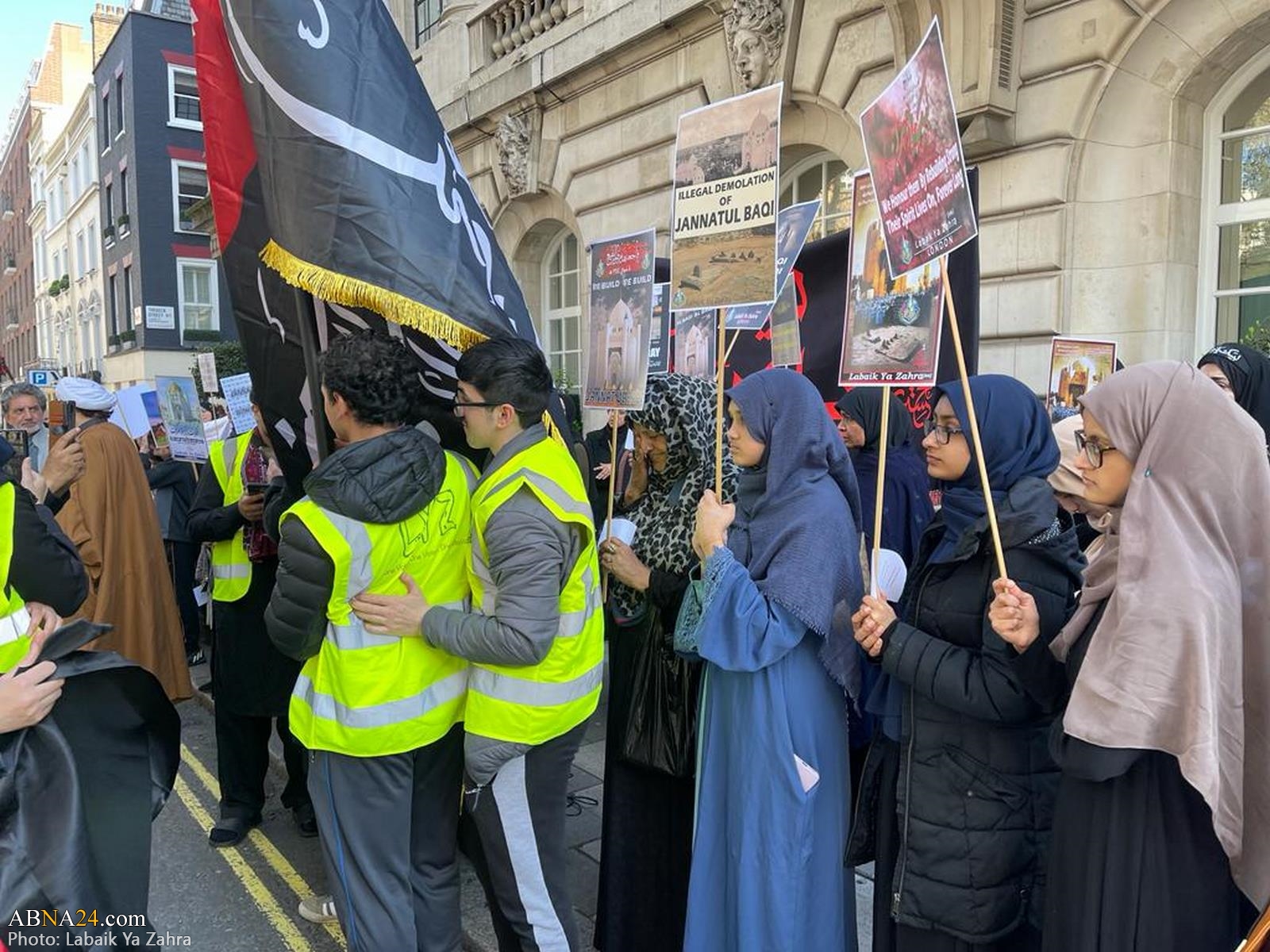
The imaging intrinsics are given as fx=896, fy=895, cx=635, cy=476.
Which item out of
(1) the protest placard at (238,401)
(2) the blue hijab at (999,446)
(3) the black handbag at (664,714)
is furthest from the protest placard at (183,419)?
(2) the blue hijab at (999,446)

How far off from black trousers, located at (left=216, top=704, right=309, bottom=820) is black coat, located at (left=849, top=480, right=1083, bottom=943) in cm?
276

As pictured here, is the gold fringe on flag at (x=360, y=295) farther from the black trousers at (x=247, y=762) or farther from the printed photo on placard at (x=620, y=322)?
the black trousers at (x=247, y=762)

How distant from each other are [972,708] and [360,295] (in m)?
1.87

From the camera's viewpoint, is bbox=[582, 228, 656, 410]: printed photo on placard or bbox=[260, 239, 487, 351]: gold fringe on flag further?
bbox=[582, 228, 656, 410]: printed photo on placard

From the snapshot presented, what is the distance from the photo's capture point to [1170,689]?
164cm

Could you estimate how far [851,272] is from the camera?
8.15 ft

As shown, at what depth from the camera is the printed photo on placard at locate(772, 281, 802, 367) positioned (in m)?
4.65

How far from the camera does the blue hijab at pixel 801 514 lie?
2350 millimetres

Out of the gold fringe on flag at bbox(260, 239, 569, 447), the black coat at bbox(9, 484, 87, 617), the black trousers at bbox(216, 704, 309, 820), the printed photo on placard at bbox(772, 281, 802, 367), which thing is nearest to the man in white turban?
the black trousers at bbox(216, 704, 309, 820)

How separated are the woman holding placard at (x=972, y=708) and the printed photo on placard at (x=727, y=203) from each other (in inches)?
31.1

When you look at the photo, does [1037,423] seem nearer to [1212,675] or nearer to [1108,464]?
[1108,464]

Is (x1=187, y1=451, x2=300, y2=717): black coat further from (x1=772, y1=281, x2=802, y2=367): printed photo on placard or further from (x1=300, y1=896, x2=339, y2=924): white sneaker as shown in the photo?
(x1=772, y1=281, x2=802, y2=367): printed photo on placard

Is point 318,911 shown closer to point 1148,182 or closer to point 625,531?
point 625,531

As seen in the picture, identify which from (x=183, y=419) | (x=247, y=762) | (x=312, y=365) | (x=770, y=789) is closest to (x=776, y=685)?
(x=770, y=789)
